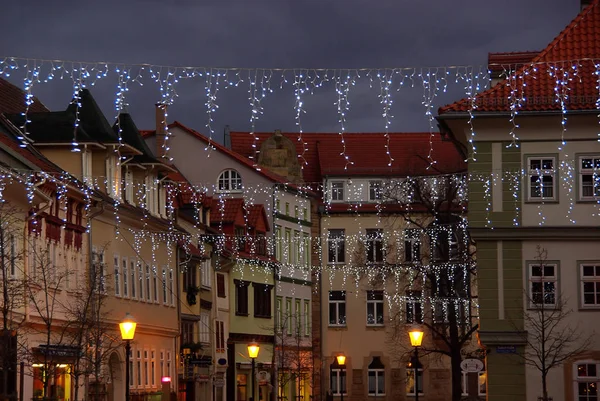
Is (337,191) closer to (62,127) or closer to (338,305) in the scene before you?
(338,305)

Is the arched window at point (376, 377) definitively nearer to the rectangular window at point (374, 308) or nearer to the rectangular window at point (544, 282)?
the rectangular window at point (374, 308)

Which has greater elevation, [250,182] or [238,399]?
[250,182]

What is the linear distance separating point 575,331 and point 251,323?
35037 millimetres

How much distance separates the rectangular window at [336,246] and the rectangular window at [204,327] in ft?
59.5

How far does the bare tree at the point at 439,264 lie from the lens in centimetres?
6475

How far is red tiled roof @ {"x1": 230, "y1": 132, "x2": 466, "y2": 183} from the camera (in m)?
84.6

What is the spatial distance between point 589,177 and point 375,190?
40.5 metres

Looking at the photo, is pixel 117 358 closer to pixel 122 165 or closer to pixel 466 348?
pixel 122 165

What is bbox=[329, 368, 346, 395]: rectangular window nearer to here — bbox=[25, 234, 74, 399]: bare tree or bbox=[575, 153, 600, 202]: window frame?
bbox=[25, 234, 74, 399]: bare tree

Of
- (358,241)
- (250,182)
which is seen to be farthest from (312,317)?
(250,182)

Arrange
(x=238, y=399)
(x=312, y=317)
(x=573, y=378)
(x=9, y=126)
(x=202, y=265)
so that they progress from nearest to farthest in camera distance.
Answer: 1. (x=573, y=378)
2. (x=9, y=126)
3. (x=202, y=265)
4. (x=238, y=399)
5. (x=312, y=317)

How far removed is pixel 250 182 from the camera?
78.8 m

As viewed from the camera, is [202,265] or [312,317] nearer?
[202,265]

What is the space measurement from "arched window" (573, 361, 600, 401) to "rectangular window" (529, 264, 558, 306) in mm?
1939
